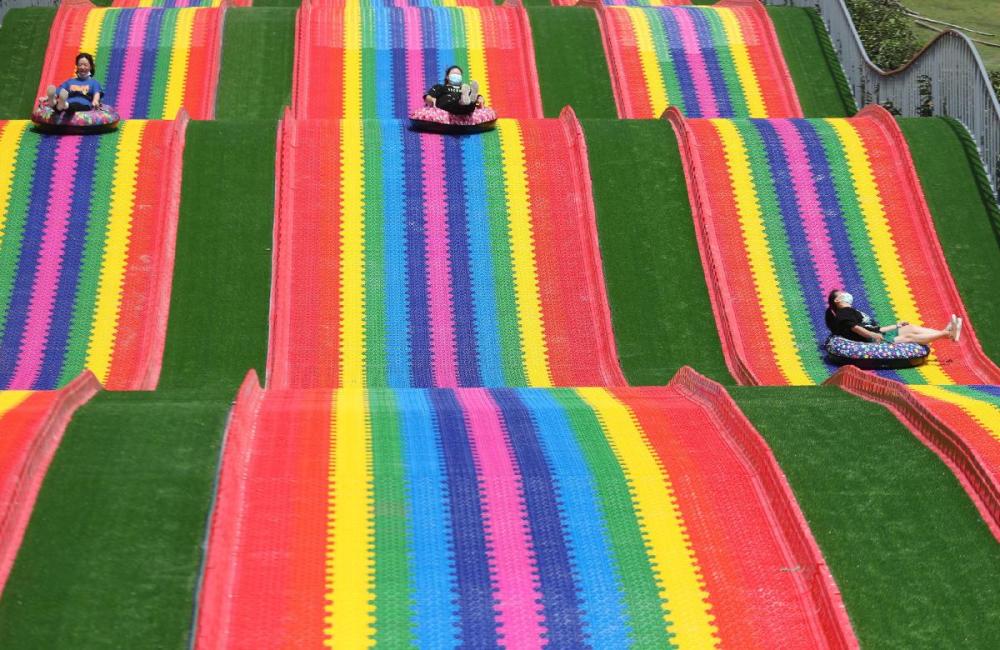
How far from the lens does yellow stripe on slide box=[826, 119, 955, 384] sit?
17.4 meters

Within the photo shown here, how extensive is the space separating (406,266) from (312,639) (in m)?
8.42

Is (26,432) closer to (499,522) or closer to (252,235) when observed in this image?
(499,522)

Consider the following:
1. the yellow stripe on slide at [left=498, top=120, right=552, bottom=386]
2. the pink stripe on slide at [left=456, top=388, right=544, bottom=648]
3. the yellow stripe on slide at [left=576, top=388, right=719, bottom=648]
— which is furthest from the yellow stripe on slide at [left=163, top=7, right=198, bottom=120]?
the yellow stripe on slide at [left=576, top=388, right=719, bottom=648]

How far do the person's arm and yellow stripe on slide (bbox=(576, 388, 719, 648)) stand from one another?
3.89 metres

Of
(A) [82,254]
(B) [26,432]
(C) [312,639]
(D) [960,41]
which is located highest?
(D) [960,41]

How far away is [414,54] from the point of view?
81.4 ft


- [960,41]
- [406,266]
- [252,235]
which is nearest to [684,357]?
[406,266]

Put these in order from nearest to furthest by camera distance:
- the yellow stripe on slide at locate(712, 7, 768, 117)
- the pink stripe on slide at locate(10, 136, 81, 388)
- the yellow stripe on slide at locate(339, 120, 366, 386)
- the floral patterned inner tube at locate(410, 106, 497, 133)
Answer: the pink stripe on slide at locate(10, 136, 81, 388) → the yellow stripe on slide at locate(339, 120, 366, 386) → the floral patterned inner tube at locate(410, 106, 497, 133) → the yellow stripe on slide at locate(712, 7, 768, 117)

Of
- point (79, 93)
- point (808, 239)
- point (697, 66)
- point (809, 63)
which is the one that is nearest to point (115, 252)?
point (79, 93)

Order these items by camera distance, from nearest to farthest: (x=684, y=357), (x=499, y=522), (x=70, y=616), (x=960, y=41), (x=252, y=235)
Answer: (x=70, y=616)
(x=499, y=522)
(x=684, y=357)
(x=252, y=235)
(x=960, y=41)

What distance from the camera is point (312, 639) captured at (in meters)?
9.76

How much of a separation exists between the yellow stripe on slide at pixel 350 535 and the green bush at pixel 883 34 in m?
16.7

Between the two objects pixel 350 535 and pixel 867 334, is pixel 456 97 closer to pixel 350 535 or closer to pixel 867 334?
pixel 867 334

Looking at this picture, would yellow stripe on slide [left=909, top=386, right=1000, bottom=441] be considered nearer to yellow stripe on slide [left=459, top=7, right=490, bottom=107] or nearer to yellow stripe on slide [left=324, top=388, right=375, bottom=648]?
yellow stripe on slide [left=324, top=388, right=375, bottom=648]
